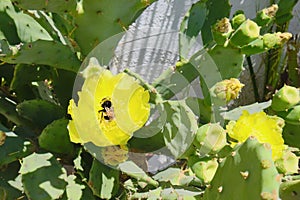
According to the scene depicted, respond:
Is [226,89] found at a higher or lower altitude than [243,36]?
lower

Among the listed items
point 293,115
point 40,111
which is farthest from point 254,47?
point 40,111

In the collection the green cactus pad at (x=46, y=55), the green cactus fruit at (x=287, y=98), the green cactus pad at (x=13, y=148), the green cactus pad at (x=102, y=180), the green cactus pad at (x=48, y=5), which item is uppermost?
the green cactus pad at (x=48, y=5)

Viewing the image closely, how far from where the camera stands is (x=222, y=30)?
3.85 ft

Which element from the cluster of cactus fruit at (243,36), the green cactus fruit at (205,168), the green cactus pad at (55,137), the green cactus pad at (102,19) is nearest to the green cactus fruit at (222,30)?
the cluster of cactus fruit at (243,36)

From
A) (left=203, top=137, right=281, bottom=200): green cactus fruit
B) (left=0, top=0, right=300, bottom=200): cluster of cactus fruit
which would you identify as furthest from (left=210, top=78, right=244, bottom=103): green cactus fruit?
(left=203, top=137, right=281, bottom=200): green cactus fruit

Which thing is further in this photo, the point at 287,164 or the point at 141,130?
the point at 141,130

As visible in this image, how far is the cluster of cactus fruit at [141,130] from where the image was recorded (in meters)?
1.09

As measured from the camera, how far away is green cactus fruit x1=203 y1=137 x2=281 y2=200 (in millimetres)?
833

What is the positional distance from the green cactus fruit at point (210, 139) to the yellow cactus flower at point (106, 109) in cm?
12

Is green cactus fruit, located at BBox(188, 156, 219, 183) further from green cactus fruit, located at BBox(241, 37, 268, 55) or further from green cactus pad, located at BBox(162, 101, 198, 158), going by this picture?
green cactus fruit, located at BBox(241, 37, 268, 55)

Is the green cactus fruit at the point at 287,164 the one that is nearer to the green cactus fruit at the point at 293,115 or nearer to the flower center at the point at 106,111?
the green cactus fruit at the point at 293,115

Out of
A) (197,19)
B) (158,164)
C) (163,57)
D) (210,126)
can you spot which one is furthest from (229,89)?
(163,57)

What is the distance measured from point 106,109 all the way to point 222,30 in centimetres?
30

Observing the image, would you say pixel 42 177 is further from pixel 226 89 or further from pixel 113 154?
pixel 226 89
